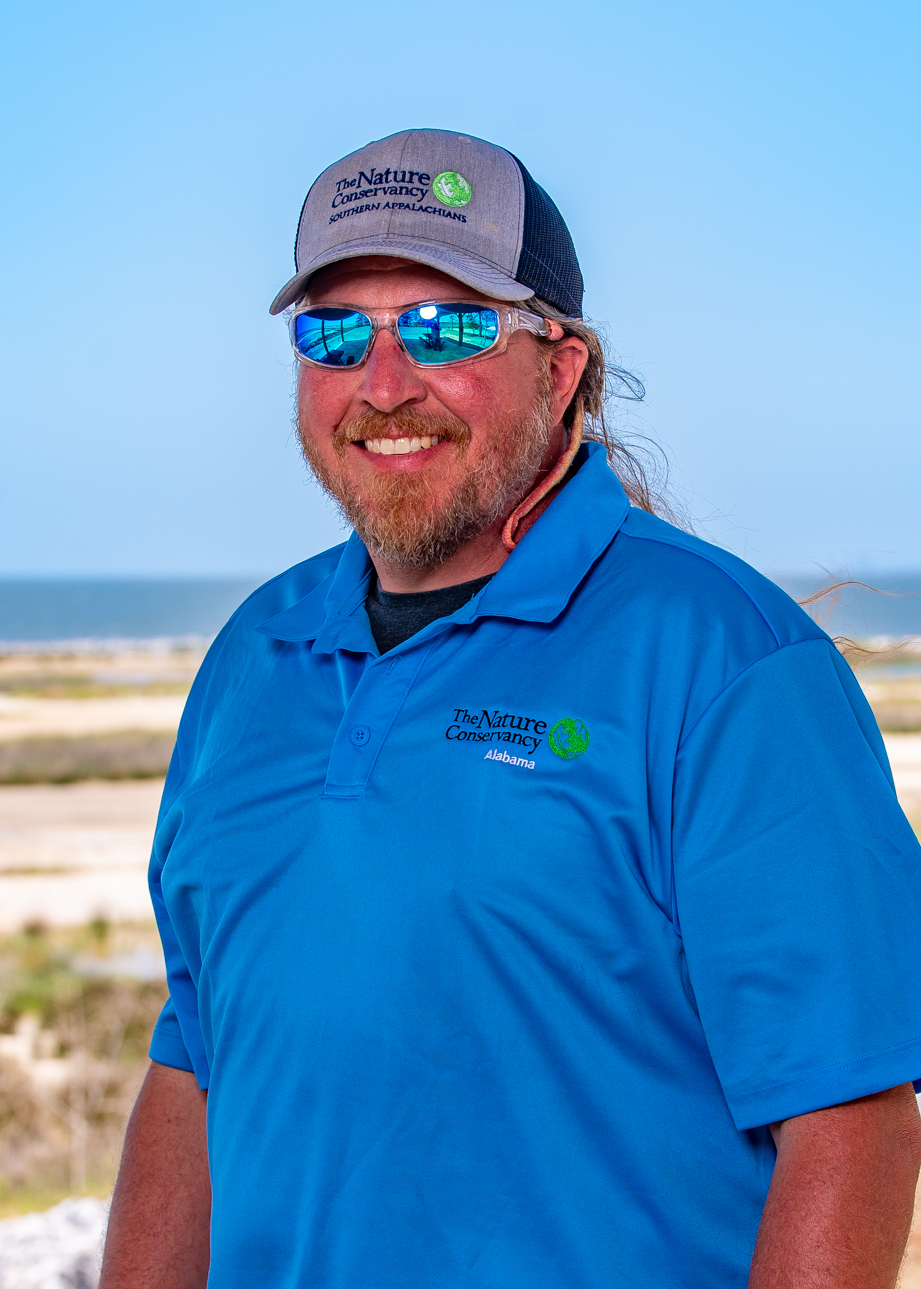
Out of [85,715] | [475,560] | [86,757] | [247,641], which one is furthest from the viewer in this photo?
[85,715]

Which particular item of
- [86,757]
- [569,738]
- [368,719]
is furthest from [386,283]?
[86,757]

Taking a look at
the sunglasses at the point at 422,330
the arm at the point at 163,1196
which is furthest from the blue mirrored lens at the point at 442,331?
the arm at the point at 163,1196

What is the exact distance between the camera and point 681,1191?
143cm

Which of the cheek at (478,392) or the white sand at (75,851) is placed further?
the white sand at (75,851)

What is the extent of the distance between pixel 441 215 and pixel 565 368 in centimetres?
33

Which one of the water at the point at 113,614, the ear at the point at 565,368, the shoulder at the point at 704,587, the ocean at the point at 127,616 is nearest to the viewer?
the shoulder at the point at 704,587

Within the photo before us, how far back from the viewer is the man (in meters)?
1.35

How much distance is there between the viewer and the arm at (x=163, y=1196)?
194cm

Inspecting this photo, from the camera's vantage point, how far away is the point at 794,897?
135cm

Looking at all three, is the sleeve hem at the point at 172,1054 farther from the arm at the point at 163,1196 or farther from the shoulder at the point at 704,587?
the shoulder at the point at 704,587

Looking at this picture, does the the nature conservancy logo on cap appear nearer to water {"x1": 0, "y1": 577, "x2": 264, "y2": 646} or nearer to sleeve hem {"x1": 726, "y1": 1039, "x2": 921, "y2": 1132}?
sleeve hem {"x1": 726, "y1": 1039, "x2": 921, "y2": 1132}

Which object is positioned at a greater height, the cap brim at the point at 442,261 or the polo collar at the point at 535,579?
the cap brim at the point at 442,261

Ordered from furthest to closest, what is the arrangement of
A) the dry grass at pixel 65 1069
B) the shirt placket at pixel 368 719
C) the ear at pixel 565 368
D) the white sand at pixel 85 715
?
the white sand at pixel 85 715 → the dry grass at pixel 65 1069 → the ear at pixel 565 368 → the shirt placket at pixel 368 719

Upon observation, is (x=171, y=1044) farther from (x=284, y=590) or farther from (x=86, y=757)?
(x=86, y=757)
